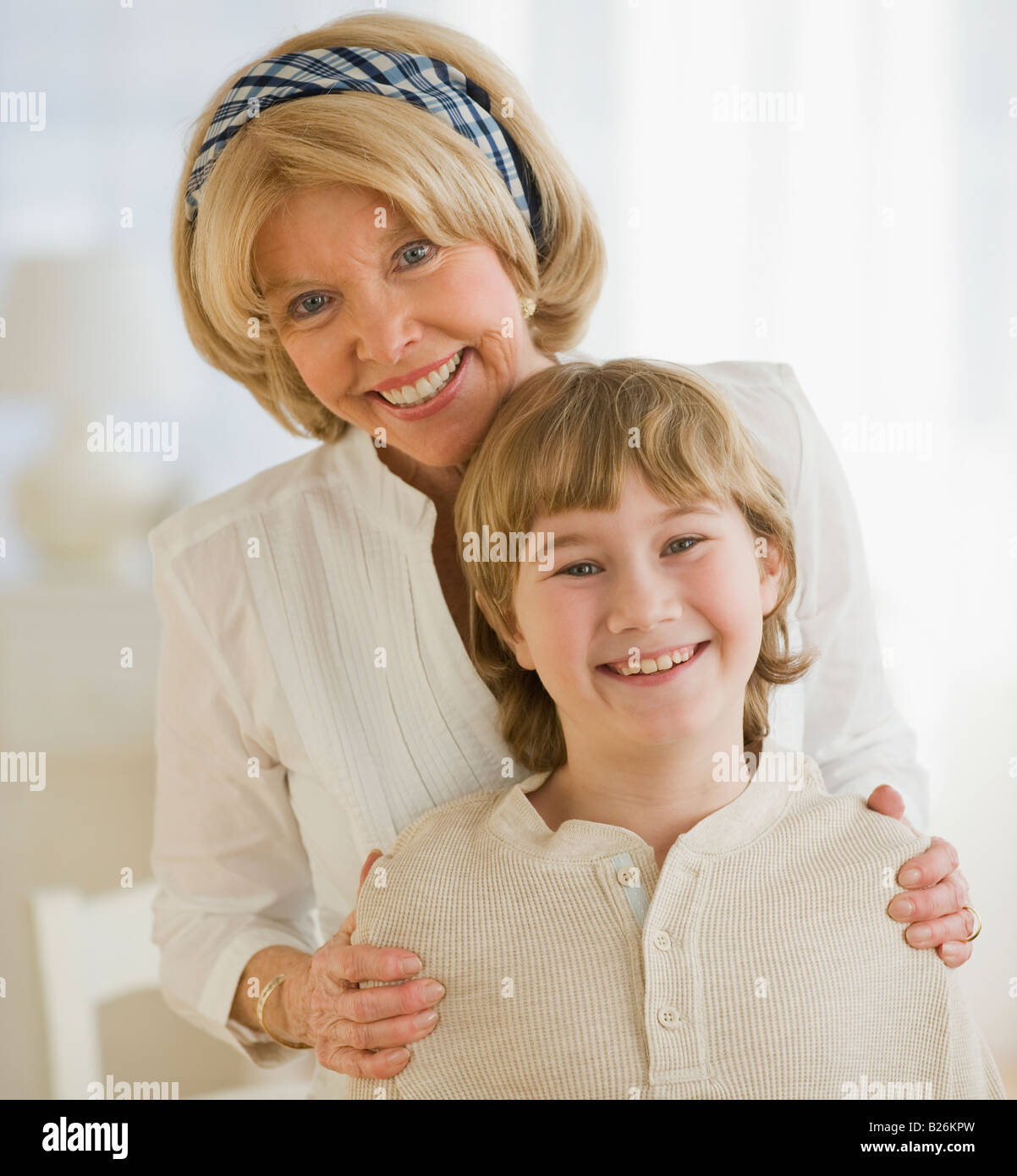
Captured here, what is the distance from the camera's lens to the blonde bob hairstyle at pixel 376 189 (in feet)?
3.71

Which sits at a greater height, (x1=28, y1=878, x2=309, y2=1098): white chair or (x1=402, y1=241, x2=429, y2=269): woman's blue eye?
(x1=402, y1=241, x2=429, y2=269): woman's blue eye

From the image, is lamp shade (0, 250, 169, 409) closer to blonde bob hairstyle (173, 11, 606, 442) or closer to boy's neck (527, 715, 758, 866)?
blonde bob hairstyle (173, 11, 606, 442)

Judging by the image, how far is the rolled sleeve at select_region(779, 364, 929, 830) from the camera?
1.37m

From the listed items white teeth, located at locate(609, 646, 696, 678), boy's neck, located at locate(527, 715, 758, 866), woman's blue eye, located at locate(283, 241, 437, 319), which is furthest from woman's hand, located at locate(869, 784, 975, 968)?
woman's blue eye, located at locate(283, 241, 437, 319)

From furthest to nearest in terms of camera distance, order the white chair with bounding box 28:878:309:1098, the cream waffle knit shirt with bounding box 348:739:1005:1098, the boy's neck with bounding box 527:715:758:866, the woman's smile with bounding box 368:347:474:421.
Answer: the white chair with bounding box 28:878:309:1098 → the woman's smile with bounding box 368:347:474:421 → the boy's neck with bounding box 527:715:758:866 → the cream waffle knit shirt with bounding box 348:739:1005:1098

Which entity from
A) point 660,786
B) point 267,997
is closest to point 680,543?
point 660,786

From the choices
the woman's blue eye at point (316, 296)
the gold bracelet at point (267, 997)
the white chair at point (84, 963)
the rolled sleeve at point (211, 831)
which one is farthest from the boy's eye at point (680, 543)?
the white chair at point (84, 963)

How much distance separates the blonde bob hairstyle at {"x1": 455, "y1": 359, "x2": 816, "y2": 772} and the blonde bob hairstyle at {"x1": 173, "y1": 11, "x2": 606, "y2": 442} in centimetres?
19

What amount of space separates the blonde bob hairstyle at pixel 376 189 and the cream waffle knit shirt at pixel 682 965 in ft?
2.02

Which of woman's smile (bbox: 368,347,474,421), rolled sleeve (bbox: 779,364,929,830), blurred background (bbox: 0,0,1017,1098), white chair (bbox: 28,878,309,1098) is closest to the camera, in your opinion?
woman's smile (bbox: 368,347,474,421)

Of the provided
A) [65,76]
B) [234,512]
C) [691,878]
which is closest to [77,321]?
[65,76]

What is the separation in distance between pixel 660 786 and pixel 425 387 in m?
0.48

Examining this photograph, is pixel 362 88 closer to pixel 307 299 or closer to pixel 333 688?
pixel 307 299
